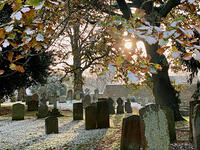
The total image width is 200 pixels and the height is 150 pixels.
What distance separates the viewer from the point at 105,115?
29.9 ft

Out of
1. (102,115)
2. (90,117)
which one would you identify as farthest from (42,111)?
(102,115)

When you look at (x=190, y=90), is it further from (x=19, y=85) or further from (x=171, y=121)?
(x=171, y=121)

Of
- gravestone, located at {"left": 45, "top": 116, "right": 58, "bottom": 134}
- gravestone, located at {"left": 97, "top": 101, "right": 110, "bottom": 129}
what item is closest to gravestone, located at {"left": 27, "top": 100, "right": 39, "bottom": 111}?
gravestone, located at {"left": 45, "top": 116, "right": 58, "bottom": 134}

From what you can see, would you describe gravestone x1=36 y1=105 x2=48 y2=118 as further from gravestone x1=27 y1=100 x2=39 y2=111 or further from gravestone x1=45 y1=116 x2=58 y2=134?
gravestone x1=45 y1=116 x2=58 y2=134

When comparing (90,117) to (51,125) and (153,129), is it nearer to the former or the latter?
(51,125)

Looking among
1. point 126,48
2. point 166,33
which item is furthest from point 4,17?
point 166,33

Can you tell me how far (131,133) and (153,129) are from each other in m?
1.57

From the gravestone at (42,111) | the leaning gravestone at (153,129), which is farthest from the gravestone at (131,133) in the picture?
the gravestone at (42,111)

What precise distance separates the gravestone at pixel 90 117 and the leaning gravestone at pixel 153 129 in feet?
17.3

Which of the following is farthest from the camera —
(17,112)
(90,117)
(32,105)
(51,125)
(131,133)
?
(32,105)

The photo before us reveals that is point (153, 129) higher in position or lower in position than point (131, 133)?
higher

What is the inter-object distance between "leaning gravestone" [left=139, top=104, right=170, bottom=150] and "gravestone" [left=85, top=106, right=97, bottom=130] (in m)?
5.27

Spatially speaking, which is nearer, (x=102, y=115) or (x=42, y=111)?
(x=102, y=115)

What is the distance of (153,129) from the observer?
3799 millimetres
